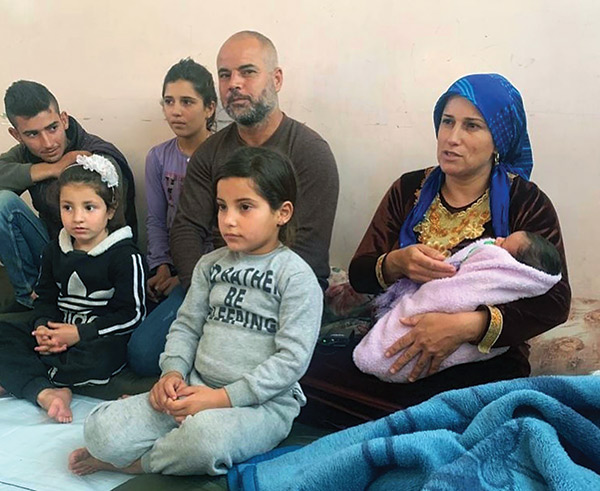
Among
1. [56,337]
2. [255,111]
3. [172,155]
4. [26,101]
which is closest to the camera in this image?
[56,337]

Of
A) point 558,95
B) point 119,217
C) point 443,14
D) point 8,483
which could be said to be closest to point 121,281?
point 119,217

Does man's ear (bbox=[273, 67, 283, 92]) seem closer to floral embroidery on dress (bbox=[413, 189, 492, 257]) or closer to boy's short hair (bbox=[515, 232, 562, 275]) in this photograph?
floral embroidery on dress (bbox=[413, 189, 492, 257])

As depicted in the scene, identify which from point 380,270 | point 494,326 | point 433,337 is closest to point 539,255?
point 494,326

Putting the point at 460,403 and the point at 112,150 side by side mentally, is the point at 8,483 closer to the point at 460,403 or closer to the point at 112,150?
the point at 460,403

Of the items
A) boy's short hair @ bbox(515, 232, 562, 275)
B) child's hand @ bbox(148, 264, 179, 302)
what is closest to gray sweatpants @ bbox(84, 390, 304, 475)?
boy's short hair @ bbox(515, 232, 562, 275)

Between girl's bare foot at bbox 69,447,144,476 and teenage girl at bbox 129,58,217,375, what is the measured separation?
617 millimetres

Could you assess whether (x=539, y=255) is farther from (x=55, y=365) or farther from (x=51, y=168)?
(x=51, y=168)

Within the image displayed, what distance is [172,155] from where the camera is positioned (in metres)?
2.35

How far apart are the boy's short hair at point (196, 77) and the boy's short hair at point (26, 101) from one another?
45 cm

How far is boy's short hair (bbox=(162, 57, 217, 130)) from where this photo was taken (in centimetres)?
224

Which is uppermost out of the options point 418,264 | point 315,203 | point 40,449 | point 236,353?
point 315,203

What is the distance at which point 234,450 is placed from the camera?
1295mm

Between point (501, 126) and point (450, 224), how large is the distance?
0.92 ft

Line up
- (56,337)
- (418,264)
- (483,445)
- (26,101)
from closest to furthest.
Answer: (483,445)
(418,264)
(56,337)
(26,101)
